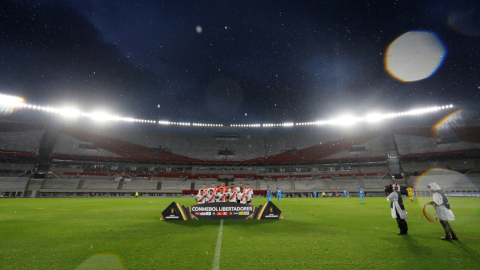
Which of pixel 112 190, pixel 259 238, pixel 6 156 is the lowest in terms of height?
pixel 112 190

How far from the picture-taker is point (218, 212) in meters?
10.8

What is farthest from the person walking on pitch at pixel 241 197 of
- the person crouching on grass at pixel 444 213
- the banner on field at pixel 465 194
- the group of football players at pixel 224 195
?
the banner on field at pixel 465 194

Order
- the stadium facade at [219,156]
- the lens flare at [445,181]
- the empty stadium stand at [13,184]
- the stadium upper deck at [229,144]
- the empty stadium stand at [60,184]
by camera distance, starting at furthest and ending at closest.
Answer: the stadium upper deck at [229,144], the stadium facade at [219,156], the empty stadium stand at [60,184], the empty stadium stand at [13,184], the lens flare at [445,181]

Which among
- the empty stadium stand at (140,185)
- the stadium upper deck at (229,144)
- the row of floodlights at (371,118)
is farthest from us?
the empty stadium stand at (140,185)

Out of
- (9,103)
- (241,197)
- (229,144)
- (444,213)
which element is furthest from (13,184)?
(444,213)

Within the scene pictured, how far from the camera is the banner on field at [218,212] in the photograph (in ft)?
35.1

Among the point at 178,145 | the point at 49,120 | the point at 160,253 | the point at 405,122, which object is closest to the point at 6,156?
the point at 49,120

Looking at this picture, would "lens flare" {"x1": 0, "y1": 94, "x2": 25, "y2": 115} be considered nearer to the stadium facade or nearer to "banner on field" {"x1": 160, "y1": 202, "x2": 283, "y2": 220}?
the stadium facade

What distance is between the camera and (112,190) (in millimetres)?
42750

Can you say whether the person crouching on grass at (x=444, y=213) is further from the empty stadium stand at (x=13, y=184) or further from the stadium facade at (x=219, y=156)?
the empty stadium stand at (x=13, y=184)

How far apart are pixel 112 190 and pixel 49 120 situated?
78.7 feet

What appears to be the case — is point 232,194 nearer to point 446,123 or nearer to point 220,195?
point 220,195

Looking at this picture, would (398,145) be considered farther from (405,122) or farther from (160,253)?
(160,253)

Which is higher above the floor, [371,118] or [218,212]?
[371,118]
